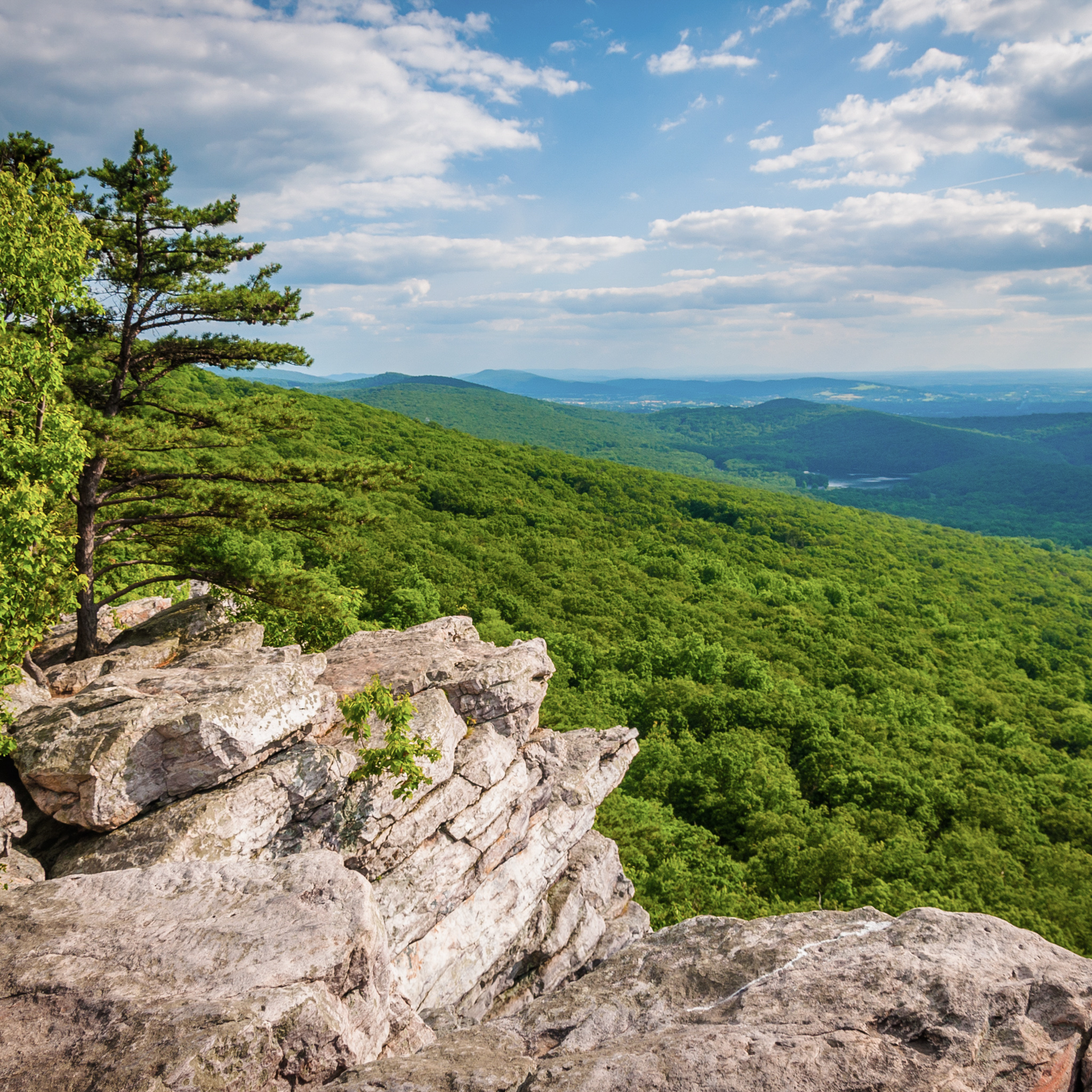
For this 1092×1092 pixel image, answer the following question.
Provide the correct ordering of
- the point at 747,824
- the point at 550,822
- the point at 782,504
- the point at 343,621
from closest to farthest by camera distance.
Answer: the point at 550,822 → the point at 343,621 → the point at 747,824 → the point at 782,504

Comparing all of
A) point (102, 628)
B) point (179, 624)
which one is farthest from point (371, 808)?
point (102, 628)

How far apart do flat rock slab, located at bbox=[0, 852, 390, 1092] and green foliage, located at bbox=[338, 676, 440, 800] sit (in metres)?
2.78

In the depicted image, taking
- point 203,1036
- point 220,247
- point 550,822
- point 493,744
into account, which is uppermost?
point 220,247

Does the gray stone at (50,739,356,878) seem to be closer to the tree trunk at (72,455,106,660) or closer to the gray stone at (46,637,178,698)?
the gray stone at (46,637,178,698)

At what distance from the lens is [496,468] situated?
251ft

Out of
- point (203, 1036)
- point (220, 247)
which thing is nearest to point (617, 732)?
point (203, 1036)

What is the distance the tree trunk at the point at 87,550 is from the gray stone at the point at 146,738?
186 inches

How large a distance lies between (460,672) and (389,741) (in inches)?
125

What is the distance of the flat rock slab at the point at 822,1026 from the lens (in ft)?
22.1

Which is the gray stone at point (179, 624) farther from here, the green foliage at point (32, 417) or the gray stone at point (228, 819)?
the gray stone at point (228, 819)

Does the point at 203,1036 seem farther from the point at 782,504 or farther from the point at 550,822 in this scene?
the point at 782,504

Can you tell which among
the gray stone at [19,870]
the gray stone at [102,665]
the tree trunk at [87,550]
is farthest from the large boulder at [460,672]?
the tree trunk at [87,550]

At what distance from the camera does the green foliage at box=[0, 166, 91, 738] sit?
31.1ft

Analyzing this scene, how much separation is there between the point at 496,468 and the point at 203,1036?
71.8m
